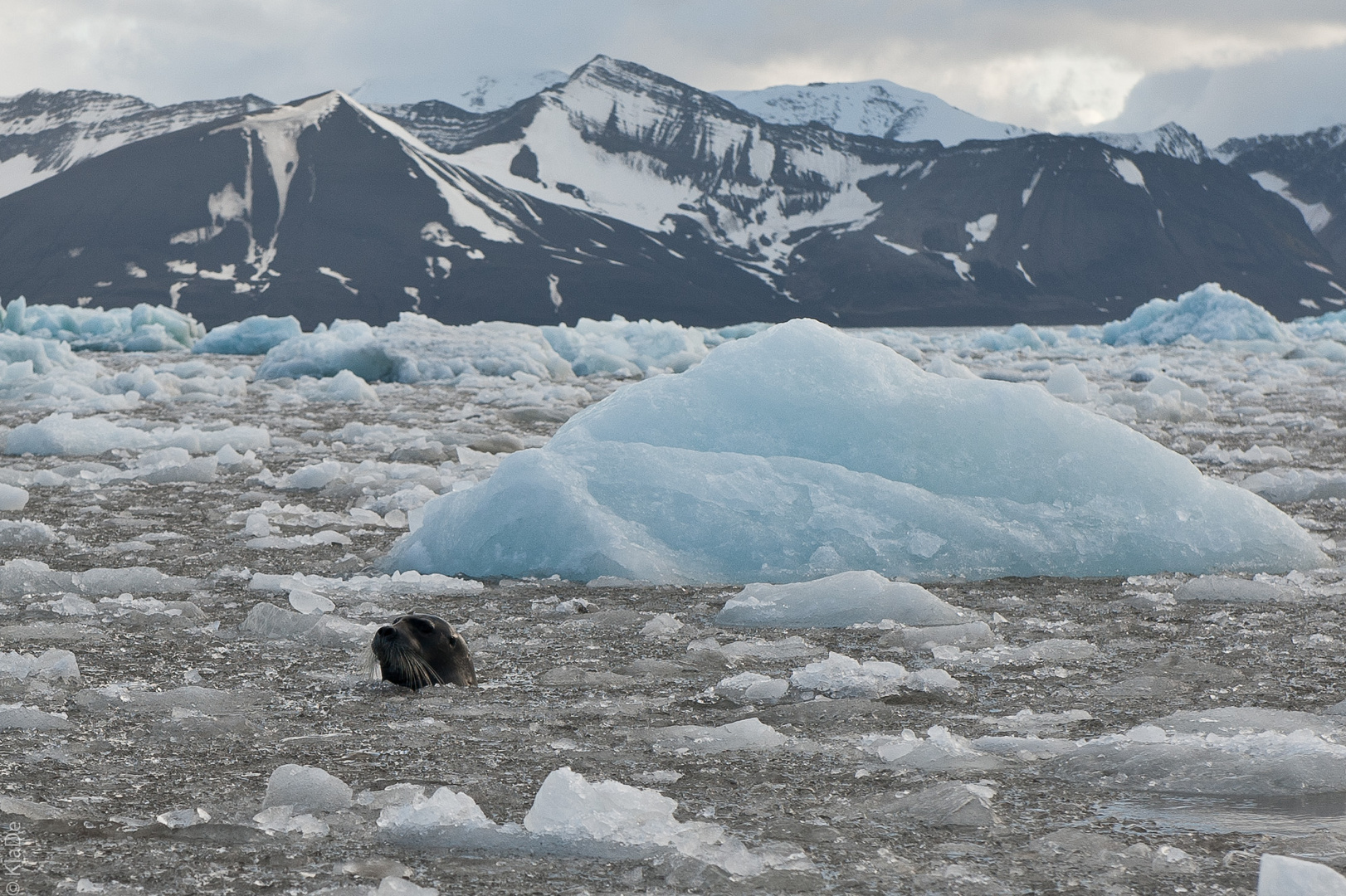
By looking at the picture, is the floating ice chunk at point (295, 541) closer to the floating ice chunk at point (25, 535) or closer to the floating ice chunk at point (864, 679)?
the floating ice chunk at point (25, 535)

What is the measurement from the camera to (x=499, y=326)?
2333 cm

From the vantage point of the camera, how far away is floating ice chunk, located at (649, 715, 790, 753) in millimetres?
2732

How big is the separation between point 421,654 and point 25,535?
10.2ft

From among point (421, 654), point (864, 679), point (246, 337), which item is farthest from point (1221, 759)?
point (246, 337)

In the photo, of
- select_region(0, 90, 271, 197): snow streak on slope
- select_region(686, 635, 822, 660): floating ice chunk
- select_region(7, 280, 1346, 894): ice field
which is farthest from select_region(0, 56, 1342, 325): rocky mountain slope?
select_region(686, 635, 822, 660): floating ice chunk

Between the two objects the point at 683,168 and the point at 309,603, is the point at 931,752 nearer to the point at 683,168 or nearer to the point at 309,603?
the point at 309,603

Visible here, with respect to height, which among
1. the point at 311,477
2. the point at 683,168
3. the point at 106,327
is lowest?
the point at 311,477

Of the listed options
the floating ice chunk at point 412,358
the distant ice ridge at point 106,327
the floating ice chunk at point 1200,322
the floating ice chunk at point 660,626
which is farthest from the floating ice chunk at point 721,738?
the floating ice chunk at point 1200,322

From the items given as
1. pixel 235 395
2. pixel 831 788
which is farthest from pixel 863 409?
pixel 235 395

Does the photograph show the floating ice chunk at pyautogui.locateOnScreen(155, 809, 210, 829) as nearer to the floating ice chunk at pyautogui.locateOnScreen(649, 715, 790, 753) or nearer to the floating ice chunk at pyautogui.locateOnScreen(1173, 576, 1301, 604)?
the floating ice chunk at pyautogui.locateOnScreen(649, 715, 790, 753)

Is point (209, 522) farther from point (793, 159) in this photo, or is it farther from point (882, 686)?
point (793, 159)

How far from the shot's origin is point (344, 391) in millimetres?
15125

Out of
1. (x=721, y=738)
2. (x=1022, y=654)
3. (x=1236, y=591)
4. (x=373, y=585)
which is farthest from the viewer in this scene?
(x=373, y=585)

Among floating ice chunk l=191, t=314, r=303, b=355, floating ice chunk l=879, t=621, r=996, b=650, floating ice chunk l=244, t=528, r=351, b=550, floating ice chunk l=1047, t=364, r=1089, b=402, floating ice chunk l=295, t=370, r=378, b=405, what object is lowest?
floating ice chunk l=879, t=621, r=996, b=650
